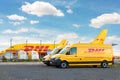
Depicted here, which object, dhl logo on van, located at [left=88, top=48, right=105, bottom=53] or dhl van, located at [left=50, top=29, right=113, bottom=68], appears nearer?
dhl van, located at [left=50, top=29, right=113, bottom=68]

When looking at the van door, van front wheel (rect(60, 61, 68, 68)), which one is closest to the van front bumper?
van front wheel (rect(60, 61, 68, 68))

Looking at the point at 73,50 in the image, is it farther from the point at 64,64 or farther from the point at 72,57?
the point at 64,64

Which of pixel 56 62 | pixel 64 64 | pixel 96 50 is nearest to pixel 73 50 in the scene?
pixel 64 64

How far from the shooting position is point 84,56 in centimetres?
3300

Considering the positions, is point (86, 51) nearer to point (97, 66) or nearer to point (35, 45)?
point (97, 66)

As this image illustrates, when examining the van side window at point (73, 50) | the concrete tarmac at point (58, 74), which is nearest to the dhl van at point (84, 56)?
the van side window at point (73, 50)

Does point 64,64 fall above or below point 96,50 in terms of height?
below

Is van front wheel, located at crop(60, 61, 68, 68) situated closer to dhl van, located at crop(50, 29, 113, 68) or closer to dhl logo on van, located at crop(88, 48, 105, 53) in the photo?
dhl van, located at crop(50, 29, 113, 68)

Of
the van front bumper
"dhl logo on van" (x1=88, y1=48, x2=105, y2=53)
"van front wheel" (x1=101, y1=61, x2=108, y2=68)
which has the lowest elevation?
"van front wheel" (x1=101, y1=61, x2=108, y2=68)

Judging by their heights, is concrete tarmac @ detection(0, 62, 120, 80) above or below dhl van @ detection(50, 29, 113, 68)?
below

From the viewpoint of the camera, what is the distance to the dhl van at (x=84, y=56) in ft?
105

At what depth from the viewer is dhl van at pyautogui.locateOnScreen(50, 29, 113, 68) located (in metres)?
32.0

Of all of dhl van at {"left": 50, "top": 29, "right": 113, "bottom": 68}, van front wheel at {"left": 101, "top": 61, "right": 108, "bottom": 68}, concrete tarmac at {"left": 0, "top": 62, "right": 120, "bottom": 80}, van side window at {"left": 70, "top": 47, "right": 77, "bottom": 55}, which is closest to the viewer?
concrete tarmac at {"left": 0, "top": 62, "right": 120, "bottom": 80}

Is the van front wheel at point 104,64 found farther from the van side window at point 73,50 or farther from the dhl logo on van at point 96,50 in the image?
the van side window at point 73,50
